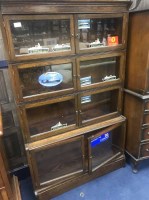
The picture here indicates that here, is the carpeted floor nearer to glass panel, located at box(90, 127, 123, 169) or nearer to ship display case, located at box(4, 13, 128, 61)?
glass panel, located at box(90, 127, 123, 169)

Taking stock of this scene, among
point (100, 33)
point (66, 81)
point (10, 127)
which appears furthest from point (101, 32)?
point (10, 127)

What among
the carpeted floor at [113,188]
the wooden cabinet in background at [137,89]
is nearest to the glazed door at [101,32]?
the wooden cabinet in background at [137,89]

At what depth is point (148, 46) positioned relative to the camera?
1.38 meters

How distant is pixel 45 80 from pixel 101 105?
0.72 meters

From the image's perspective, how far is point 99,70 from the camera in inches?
64.5

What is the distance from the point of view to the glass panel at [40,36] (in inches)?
47.6

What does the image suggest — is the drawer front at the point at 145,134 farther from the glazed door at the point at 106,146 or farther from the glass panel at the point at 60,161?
the glass panel at the point at 60,161

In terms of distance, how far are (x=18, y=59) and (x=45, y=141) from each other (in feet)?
2.26

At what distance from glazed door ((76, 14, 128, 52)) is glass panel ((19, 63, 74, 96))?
213 mm

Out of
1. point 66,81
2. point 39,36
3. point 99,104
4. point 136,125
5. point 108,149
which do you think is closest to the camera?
point 39,36

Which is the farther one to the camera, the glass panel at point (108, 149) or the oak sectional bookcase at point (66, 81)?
the glass panel at point (108, 149)

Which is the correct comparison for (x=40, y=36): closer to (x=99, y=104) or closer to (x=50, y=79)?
(x=50, y=79)

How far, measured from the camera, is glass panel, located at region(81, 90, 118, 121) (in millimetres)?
1703

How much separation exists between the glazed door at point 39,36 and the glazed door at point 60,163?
2.58 feet
